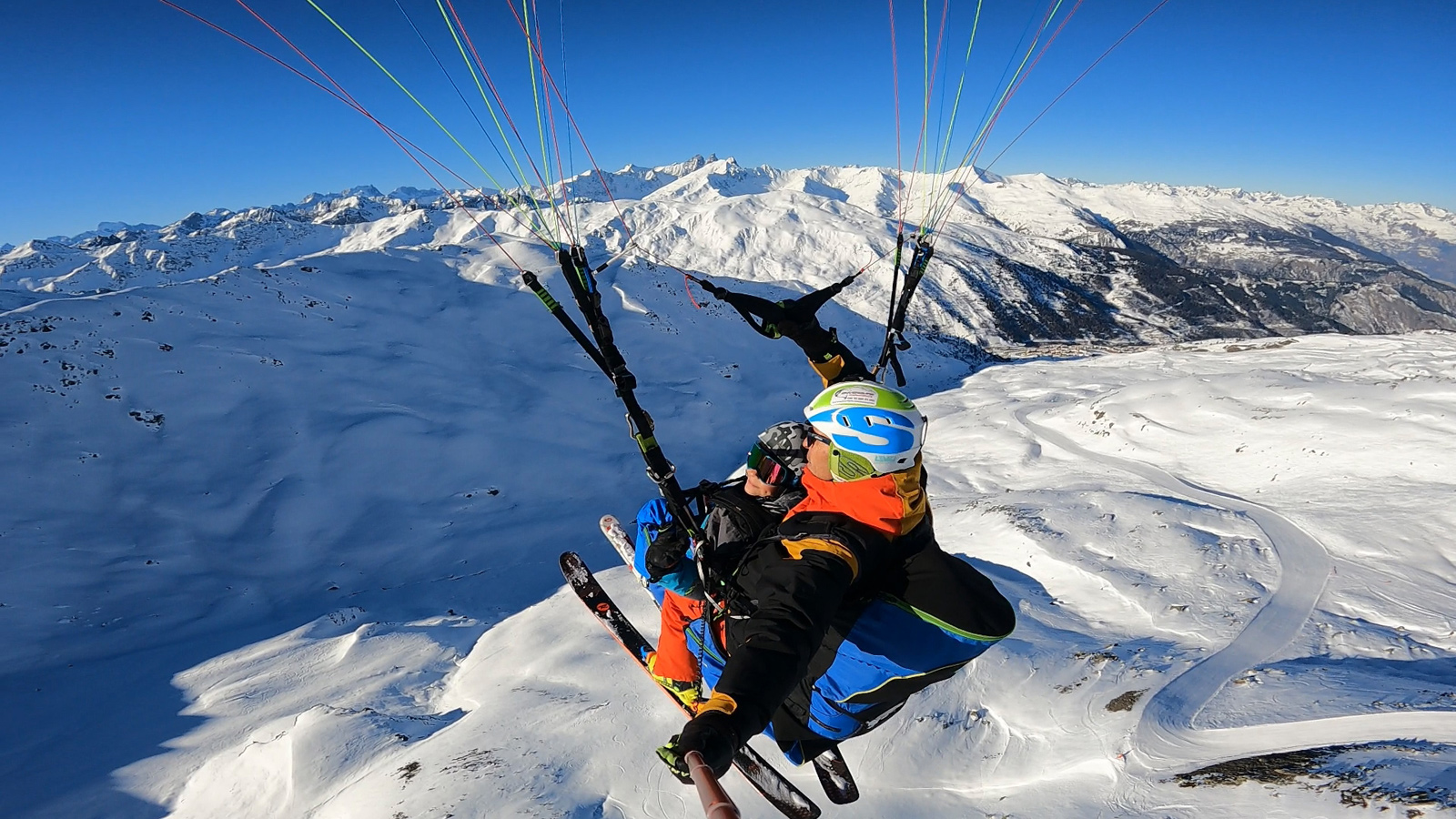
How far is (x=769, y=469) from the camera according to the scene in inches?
180

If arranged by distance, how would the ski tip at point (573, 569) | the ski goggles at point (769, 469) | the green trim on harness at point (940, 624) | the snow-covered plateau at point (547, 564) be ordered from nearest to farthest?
1. the green trim on harness at point (940, 624)
2. the ski goggles at point (769, 469)
3. the snow-covered plateau at point (547, 564)
4. the ski tip at point (573, 569)

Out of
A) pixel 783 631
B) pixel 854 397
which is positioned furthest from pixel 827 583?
pixel 854 397

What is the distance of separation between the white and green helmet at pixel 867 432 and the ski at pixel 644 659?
2055 millimetres

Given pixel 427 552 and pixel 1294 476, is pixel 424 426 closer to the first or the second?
pixel 427 552

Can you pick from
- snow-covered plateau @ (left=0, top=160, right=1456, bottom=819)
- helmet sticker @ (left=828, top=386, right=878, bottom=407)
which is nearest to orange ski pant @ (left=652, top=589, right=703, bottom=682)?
snow-covered plateau @ (left=0, top=160, right=1456, bottom=819)

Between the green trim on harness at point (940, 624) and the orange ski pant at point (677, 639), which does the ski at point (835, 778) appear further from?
the green trim on harness at point (940, 624)

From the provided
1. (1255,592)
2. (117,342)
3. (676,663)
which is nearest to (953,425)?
(1255,592)

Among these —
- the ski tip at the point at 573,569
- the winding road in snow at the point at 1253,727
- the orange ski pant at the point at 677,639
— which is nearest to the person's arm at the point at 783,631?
the orange ski pant at the point at 677,639

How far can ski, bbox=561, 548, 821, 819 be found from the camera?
4344mm

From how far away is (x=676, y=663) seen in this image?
17.0ft

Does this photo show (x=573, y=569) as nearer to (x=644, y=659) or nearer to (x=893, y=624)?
(x=644, y=659)

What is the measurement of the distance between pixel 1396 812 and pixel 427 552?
82.2ft

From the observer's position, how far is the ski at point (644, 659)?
14.3 ft

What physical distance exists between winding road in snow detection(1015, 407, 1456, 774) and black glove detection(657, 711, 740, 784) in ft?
11.7
